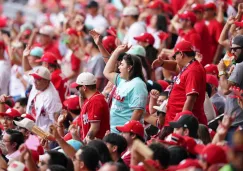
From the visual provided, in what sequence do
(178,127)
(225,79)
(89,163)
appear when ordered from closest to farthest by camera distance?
(89,163)
(178,127)
(225,79)

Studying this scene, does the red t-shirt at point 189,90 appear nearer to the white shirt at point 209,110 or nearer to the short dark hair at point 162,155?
the white shirt at point 209,110

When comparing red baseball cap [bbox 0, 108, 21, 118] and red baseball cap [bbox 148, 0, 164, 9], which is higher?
red baseball cap [bbox 148, 0, 164, 9]

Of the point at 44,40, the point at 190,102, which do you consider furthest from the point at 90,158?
the point at 44,40

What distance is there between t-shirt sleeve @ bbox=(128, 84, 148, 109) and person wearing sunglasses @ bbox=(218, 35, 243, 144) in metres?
1.06

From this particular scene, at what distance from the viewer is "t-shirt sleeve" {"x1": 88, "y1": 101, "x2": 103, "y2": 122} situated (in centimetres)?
1207

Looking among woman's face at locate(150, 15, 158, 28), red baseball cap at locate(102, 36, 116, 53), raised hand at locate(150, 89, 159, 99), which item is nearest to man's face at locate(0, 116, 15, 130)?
raised hand at locate(150, 89, 159, 99)

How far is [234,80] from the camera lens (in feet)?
38.3

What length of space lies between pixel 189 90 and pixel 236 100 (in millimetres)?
599

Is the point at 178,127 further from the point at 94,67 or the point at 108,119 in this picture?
the point at 94,67

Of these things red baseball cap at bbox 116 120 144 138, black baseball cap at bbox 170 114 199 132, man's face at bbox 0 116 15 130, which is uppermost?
black baseball cap at bbox 170 114 199 132

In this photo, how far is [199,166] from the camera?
923cm

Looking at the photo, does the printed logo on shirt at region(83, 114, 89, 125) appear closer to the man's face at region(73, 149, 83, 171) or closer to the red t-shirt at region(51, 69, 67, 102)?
the man's face at region(73, 149, 83, 171)

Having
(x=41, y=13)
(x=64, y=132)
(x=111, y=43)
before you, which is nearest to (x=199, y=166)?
(x=64, y=132)

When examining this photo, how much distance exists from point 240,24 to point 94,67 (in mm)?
3490
